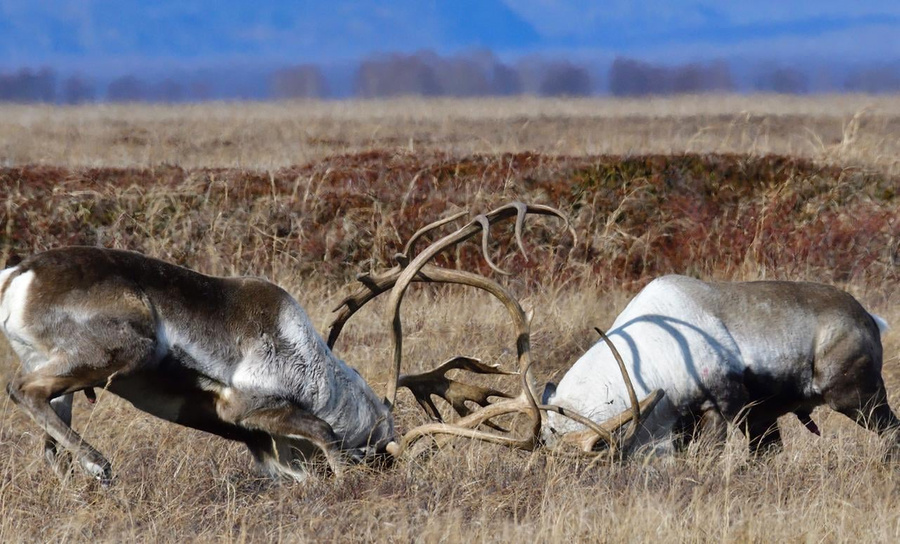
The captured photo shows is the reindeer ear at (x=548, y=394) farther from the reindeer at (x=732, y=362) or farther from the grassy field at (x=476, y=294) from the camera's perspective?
the grassy field at (x=476, y=294)

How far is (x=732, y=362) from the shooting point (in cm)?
590

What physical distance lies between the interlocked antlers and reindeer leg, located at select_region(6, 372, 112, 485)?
1422 mm

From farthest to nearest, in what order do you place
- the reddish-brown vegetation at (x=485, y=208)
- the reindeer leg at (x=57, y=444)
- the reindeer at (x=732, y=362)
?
the reddish-brown vegetation at (x=485, y=208) < the reindeer at (x=732, y=362) < the reindeer leg at (x=57, y=444)

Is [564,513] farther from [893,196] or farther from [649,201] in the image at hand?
[893,196]

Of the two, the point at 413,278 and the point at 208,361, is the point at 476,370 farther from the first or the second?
the point at 208,361

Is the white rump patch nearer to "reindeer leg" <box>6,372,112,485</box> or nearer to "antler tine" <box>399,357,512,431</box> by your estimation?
"reindeer leg" <box>6,372,112,485</box>

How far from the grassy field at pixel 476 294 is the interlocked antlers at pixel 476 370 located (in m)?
0.16

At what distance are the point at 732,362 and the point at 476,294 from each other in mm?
4080

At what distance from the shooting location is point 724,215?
11.6m

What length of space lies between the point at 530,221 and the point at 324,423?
19.2 feet

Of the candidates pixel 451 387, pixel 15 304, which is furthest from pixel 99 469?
pixel 451 387

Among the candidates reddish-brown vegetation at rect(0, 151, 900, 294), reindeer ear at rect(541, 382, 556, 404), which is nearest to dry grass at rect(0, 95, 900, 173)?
reddish-brown vegetation at rect(0, 151, 900, 294)

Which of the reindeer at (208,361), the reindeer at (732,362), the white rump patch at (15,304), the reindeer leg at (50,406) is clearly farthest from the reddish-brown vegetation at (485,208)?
the reindeer leg at (50,406)

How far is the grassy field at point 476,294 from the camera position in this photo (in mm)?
4715
